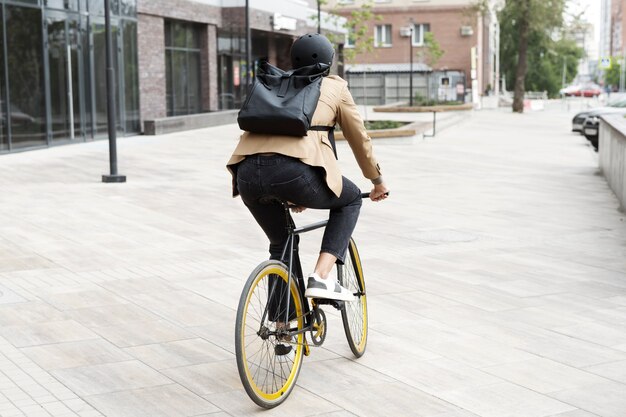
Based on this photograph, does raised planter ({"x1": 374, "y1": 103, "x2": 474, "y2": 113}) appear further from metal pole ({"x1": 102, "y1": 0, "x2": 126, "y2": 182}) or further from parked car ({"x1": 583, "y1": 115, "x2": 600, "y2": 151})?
metal pole ({"x1": 102, "y1": 0, "x2": 126, "y2": 182})

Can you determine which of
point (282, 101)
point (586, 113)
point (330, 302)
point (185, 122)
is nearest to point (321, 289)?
point (330, 302)

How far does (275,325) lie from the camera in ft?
15.8

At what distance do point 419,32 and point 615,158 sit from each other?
2316 inches

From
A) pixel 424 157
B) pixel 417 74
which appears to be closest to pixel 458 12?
pixel 417 74

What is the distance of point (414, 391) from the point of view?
5066mm

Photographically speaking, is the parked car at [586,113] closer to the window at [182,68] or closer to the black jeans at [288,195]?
the window at [182,68]

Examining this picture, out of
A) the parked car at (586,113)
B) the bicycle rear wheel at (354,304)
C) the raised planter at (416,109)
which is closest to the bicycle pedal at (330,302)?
the bicycle rear wheel at (354,304)

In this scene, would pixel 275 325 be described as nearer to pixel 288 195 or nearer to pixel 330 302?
pixel 330 302

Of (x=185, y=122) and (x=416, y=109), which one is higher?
(x=416, y=109)

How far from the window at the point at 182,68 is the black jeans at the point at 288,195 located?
1109 inches

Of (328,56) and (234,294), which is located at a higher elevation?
(328,56)

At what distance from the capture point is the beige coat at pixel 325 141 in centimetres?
462

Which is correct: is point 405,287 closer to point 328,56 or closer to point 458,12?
point 328,56

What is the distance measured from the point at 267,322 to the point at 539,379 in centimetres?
160
